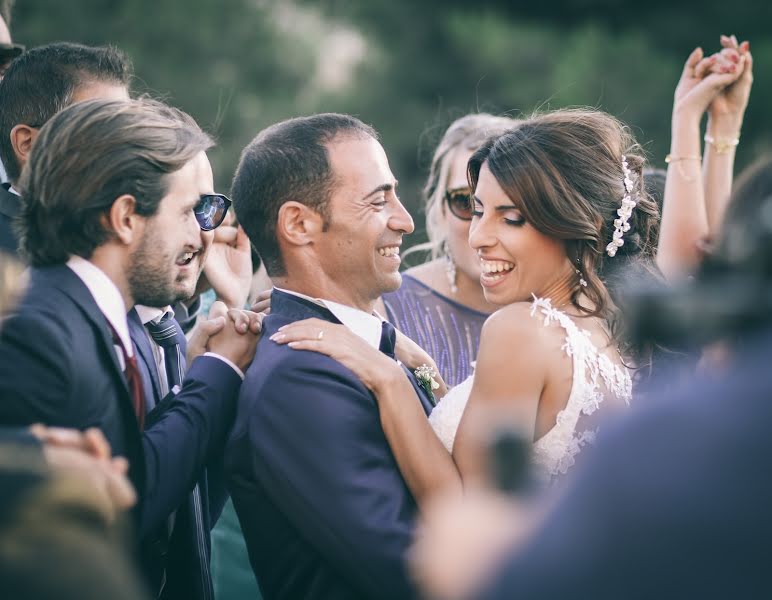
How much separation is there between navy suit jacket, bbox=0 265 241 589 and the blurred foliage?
373 inches

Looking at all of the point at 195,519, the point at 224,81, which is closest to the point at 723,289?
the point at 195,519

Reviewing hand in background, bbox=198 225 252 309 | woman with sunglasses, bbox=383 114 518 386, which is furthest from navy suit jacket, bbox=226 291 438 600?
woman with sunglasses, bbox=383 114 518 386

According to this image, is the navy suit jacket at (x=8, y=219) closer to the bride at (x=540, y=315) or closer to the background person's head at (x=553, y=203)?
the bride at (x=540, y=315)

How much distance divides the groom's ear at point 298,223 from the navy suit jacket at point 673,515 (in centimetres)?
221

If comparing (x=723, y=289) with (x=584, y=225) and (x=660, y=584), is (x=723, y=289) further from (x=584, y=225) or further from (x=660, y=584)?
(x=584, y=225)

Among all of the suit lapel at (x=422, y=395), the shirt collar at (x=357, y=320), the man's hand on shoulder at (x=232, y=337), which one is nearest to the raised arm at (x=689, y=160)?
the suit lapel at (x=422, y=395)

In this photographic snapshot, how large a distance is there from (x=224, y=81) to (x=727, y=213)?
13.8m

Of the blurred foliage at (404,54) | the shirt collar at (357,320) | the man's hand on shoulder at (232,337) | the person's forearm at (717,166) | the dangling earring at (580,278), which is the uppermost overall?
the person's forearm at (717,166)

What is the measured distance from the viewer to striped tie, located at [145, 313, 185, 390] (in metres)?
3.48

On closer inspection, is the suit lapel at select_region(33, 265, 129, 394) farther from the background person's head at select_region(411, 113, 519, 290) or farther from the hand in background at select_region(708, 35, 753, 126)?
the hand in background at select_region(708, 35, 753, 126)

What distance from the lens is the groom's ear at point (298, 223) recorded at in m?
3.45

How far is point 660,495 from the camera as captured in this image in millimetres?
1315

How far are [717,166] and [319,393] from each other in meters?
2.76

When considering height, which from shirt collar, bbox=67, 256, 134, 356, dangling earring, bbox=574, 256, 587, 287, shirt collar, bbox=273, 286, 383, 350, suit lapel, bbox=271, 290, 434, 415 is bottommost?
shirt collar, bbox=273, 286, 383, 350
